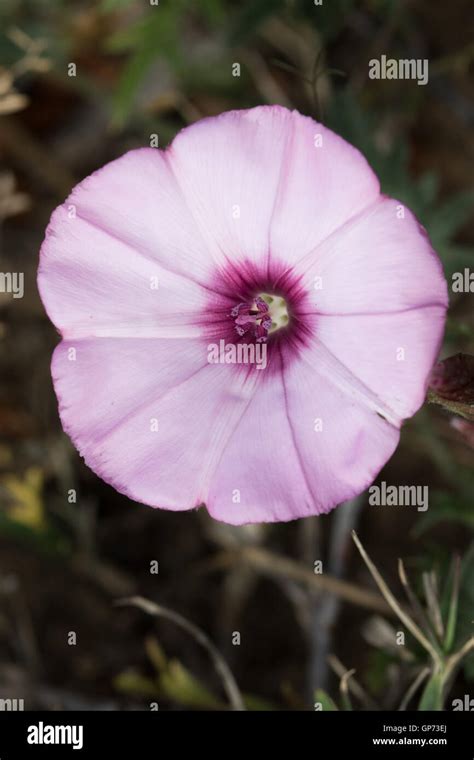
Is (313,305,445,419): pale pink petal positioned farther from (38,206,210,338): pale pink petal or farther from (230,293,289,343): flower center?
(38,206,210,338): pale pink petal

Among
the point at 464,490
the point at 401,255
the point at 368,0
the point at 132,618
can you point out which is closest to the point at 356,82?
the point at 368,0

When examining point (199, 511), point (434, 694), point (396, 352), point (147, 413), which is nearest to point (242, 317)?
point (147, 413)

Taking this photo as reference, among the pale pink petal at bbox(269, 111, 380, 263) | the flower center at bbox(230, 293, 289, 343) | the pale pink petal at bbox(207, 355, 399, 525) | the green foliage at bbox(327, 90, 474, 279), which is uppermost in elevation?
the green foliage at bbox(327, 90, 474, 279)

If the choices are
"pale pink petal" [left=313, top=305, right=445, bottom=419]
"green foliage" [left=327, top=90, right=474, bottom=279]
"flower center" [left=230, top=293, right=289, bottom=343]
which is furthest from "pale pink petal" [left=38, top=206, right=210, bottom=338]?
"green foliage" [left=327, top=90, right=474, bottom=279]

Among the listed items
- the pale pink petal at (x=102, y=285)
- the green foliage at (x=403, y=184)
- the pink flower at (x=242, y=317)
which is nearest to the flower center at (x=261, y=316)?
the pink flower at (x=242, y=317)

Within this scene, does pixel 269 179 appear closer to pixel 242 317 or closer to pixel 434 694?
pixel 242 317

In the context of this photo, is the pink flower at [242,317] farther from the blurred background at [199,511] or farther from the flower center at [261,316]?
the blurred background at [199,511]

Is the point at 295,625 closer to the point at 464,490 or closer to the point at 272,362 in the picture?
the point at 464,490
